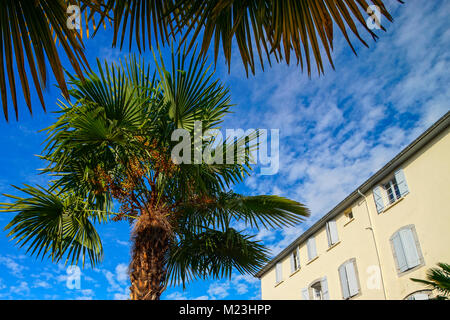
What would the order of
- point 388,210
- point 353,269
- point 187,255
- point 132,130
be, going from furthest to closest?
1. point 353,269
2. point 388,210
3. point 187,255
4. point 132,130

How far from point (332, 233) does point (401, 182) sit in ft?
15.5

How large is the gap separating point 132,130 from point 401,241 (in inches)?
464

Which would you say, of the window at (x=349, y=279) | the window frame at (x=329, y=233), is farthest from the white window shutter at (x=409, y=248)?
the window frame at (x=329, y=233)

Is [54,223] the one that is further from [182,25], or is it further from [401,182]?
[401,182]

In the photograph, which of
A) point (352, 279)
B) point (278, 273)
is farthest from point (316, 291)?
point (278, 273)

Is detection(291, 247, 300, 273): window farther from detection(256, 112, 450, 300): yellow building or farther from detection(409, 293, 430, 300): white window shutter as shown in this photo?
detection(409, 293, 430, 300): white window shutter

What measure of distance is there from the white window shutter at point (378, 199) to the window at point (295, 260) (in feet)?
22.4

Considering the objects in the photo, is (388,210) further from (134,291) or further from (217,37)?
(217,37)

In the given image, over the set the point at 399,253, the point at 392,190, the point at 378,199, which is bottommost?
the point at 399,253

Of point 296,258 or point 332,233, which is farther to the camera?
point 296,258

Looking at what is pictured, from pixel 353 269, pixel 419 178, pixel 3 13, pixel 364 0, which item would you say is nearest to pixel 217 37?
pixel 364 0

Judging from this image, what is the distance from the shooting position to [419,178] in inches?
507

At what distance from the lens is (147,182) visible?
5.12 meters

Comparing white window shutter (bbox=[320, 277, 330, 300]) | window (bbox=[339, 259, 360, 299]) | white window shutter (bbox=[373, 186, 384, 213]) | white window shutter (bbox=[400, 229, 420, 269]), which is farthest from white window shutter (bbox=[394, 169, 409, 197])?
white window shutter (bbox=[320, 277, 330, 300])
